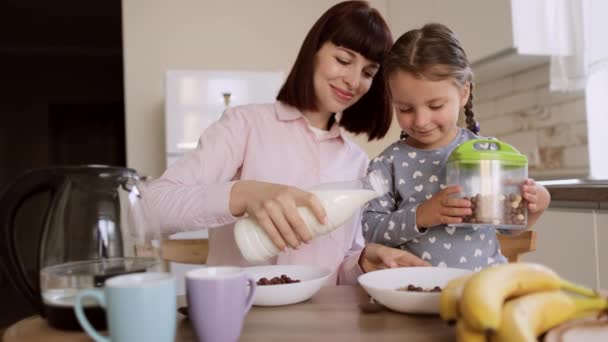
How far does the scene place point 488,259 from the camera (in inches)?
45.7

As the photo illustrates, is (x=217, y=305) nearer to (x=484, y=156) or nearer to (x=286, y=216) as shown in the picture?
(x=286, y=216)

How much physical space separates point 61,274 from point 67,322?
0.06 meters

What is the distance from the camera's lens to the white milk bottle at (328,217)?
0.78 meters

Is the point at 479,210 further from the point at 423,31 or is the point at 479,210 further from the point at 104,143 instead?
the point at 104,143

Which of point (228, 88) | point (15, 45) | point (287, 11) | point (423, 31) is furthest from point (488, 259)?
point (15, 45)

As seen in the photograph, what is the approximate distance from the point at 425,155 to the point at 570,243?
90cm

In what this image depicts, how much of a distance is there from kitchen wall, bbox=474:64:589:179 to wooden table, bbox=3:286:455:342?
6.07 feet

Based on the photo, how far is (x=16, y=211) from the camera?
25.6 inches

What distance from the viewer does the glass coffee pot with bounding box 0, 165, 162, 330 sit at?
661mm

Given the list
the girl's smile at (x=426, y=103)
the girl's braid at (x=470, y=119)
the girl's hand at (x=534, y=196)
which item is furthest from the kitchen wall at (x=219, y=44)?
the girl's hand at (x=534, y=196)

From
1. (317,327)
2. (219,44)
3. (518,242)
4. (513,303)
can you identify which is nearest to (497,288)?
(513,303)

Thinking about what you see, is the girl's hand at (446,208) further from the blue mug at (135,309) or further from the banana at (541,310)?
the blue mug at (135,309)

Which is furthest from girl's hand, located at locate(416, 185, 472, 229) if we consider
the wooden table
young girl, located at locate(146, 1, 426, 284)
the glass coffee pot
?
the glass coffee pot

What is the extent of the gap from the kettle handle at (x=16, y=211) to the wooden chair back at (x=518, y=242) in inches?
41.1
